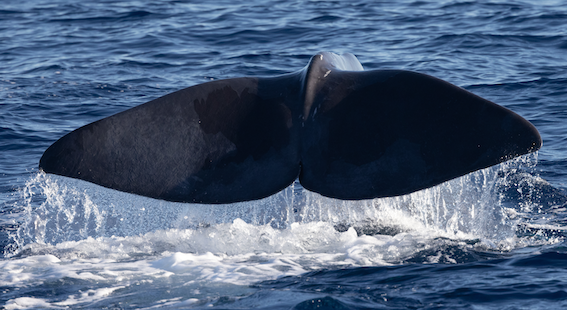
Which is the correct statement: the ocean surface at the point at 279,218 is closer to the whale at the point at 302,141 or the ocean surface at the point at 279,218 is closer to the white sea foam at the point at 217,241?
the white sea foam at the point at 217,241

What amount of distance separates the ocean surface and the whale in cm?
32

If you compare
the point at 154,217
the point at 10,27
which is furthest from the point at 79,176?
the point at 10,27

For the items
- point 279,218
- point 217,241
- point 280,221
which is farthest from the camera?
point 279,218

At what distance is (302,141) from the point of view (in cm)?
505

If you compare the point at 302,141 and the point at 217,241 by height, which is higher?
the point at 302,141

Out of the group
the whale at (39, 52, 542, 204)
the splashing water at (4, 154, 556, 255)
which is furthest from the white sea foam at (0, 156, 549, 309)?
the whale at (39, 52, 542, 204)

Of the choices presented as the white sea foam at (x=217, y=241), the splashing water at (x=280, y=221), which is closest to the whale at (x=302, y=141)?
the white sea foam at (x=217, y=241)

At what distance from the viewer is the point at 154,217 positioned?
24.5 feet

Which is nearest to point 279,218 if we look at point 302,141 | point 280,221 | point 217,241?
point 280,221

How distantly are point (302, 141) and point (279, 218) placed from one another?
8.00 ft

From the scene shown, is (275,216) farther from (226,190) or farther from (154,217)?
(226,190)

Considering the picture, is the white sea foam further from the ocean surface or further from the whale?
the whale

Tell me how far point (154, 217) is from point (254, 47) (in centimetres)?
992

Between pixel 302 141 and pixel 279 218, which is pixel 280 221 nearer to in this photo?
pixel 279 218
